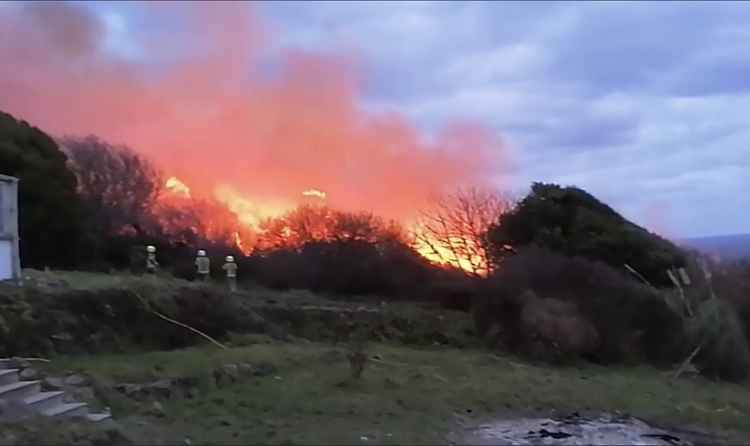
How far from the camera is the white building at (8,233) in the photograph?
49.6 feet

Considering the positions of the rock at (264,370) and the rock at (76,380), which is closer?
the rock at (76,380)

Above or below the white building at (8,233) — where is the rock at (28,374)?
below

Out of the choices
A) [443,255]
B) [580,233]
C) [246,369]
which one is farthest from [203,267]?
[246,369]

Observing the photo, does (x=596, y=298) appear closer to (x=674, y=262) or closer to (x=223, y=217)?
(x=674, y=262)

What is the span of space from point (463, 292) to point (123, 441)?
1542 cm

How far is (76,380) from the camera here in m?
11.8

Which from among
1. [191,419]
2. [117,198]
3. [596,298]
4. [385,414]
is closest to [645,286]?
[596,298]

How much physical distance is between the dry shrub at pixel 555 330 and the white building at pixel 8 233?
955 centimetres

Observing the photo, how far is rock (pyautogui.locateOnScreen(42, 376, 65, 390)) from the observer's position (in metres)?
11.3

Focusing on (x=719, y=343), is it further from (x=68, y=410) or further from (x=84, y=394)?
(x=68, y=410)

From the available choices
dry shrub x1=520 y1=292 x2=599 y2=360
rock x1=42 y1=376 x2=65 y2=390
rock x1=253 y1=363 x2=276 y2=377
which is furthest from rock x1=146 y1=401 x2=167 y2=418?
dry shrub x1=520 y1=292 x2=599 y2=360

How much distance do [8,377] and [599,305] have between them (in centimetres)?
1278

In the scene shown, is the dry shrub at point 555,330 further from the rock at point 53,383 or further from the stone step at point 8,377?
the stone step at point 8,377

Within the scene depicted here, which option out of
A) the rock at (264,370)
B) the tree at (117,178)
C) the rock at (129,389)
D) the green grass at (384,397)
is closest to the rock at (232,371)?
the green grass at (384,397)
